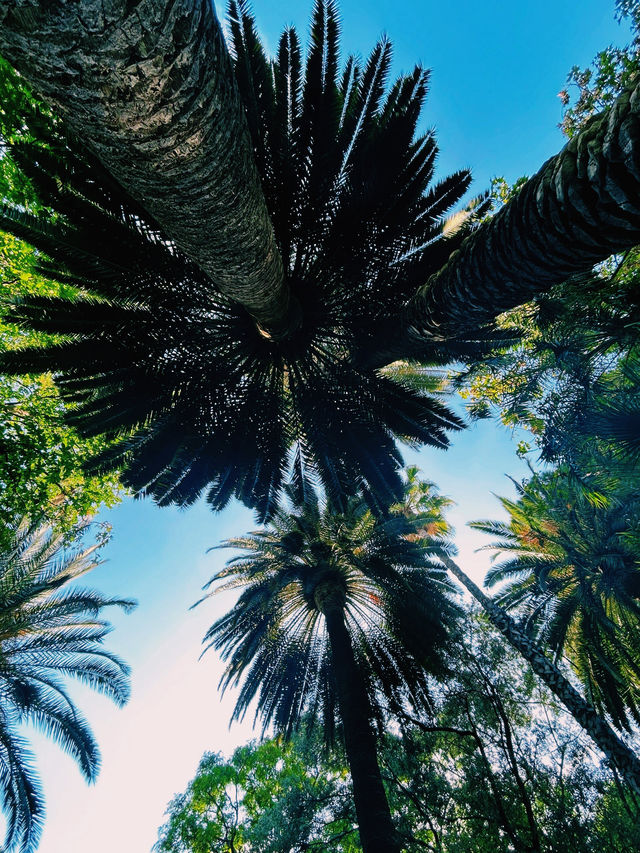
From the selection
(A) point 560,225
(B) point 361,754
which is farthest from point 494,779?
(A) point 560,225

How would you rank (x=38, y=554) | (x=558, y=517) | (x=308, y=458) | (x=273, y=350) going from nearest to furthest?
(x=273, y=350)
(x=308, y=458)
(x=38, y=554)
(x=558, y=517)

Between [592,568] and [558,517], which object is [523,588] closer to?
[592,568]

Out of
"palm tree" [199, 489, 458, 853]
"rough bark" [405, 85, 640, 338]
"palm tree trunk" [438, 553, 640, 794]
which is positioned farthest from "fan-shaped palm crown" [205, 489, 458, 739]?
"rough bark" [405, 85, 640, 338]

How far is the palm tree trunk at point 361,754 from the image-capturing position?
5910mm

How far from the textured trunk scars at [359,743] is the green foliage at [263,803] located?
12.1 feet

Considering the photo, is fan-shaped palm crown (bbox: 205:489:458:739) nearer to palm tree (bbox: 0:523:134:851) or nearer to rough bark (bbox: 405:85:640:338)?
palm tree (bbox: 0:523:134:851)

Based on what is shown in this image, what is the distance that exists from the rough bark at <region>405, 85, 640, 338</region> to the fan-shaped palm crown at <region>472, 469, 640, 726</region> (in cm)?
855

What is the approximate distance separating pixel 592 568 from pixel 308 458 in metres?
10.5

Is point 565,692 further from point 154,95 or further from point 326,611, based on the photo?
point 154,95

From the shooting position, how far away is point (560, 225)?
73.2 inches

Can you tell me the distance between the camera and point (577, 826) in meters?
5.43

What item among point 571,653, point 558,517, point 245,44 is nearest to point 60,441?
point 245,44

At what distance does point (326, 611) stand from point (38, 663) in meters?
6.98

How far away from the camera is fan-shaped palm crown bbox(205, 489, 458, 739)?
9.09m
